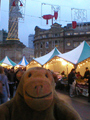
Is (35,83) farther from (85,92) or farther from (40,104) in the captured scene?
(85,92)

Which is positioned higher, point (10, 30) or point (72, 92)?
Answer: point (10, 30)

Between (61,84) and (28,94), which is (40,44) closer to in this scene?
(61,84)

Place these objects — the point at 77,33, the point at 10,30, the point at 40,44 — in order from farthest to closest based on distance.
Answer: the point at 40,44
the point at 77,33
the point at 10,30

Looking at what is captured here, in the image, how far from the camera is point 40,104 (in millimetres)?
1306

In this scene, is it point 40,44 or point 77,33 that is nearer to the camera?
point 77,33

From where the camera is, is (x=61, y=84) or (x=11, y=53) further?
(x=11, y=53)

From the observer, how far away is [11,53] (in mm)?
23375

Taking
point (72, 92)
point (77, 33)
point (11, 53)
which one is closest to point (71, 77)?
point (72, 92)

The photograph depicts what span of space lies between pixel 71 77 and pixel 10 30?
58.7ft

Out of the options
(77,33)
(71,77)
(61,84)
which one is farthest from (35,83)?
(77,33)

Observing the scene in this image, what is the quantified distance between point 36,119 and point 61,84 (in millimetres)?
8742

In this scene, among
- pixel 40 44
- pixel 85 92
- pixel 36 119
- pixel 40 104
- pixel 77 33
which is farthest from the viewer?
pixel 40 44

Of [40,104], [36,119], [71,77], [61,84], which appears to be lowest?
[61,84]

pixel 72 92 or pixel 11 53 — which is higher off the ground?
pixel 11 53
